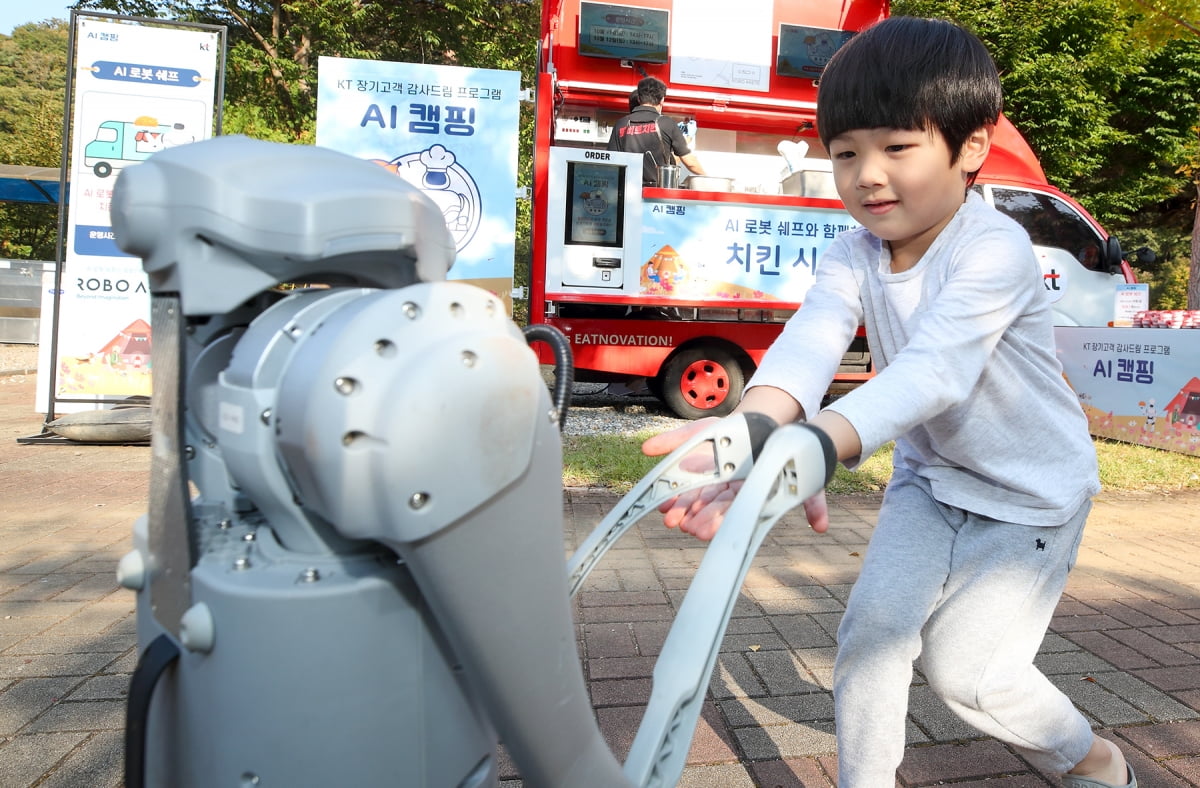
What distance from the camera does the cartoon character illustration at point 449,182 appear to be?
6422 millimetres

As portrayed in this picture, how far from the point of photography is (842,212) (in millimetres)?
7254

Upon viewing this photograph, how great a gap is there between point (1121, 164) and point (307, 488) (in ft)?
84.7

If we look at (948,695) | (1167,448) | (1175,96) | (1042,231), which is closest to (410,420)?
(948,695)

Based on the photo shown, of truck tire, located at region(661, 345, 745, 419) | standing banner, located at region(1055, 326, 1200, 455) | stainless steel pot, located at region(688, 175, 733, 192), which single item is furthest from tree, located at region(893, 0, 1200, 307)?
truck tire, located at region(661, 345, 745, 419)

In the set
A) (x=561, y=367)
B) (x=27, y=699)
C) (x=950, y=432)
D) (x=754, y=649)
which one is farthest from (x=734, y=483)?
(x=27, y=699)

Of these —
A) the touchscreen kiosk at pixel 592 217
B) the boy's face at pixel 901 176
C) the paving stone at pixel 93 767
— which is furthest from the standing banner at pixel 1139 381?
the paving stone at pixel 93 767

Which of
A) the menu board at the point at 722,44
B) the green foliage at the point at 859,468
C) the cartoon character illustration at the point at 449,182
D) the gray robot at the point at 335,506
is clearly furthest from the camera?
the menu board at the point at 722,44

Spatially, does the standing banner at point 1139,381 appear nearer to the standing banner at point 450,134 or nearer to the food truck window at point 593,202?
the food truck window at point 593,202

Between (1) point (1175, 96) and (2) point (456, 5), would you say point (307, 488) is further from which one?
(1) point (1175, 96)

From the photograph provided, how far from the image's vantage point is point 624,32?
7.74 m

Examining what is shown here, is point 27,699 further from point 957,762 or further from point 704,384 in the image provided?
point 704,384

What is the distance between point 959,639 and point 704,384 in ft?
19.5

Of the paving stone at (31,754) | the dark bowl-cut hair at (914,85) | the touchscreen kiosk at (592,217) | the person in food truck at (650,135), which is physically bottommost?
the paving stone at (31,754)

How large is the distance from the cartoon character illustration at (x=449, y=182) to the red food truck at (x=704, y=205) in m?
0.60
